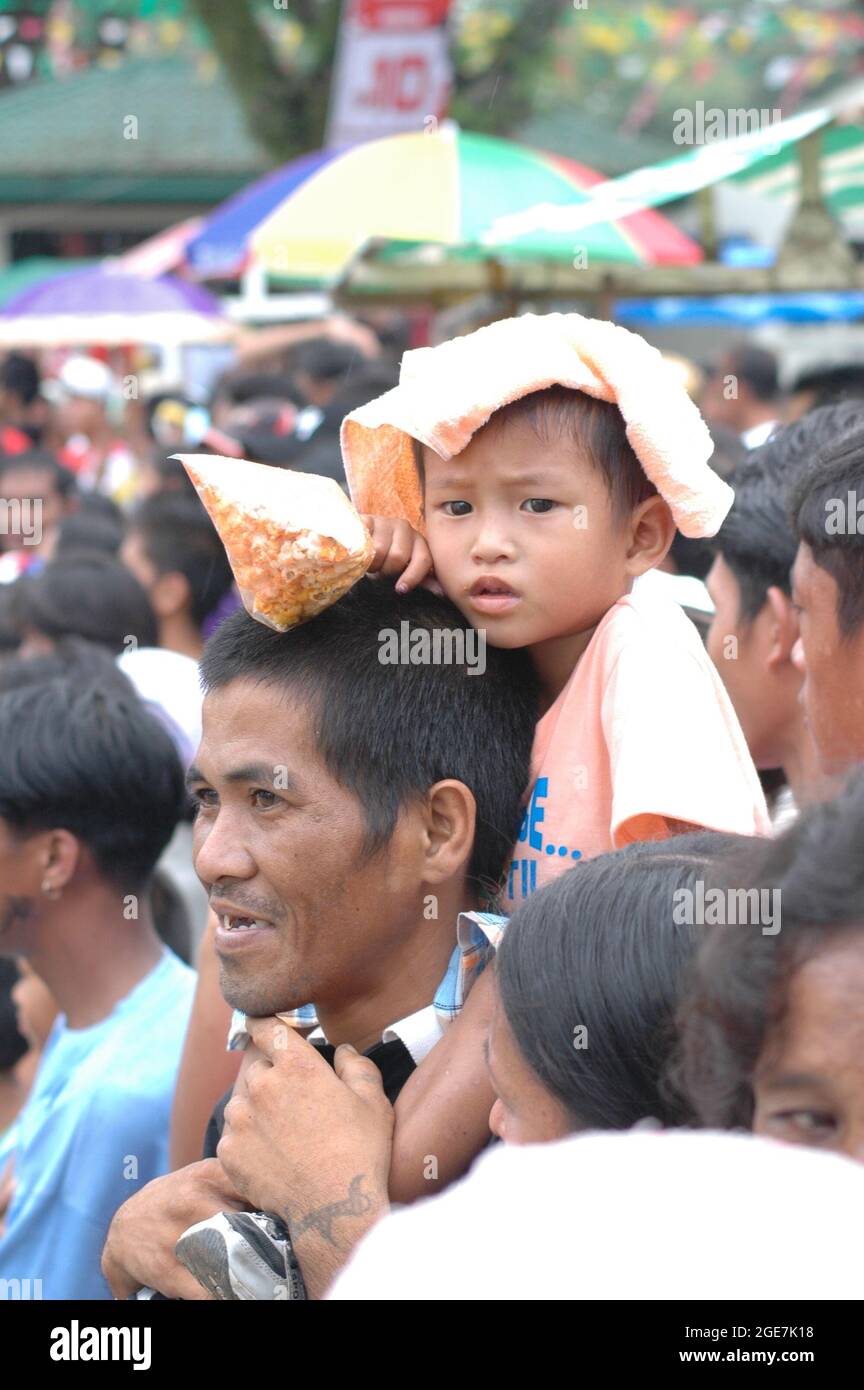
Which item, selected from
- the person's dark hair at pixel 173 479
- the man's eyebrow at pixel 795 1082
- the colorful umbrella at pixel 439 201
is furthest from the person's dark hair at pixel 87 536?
the man's eyebrow at pixel 795 1082

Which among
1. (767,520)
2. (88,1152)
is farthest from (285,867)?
(767,520)

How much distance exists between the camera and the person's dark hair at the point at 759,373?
29.4 feet

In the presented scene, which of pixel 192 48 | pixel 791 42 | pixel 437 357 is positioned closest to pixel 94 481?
pixel 437 357

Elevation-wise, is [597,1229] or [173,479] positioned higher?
[173,479]

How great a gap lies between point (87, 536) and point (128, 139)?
14.5m

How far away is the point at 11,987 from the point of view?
4254 millimetres

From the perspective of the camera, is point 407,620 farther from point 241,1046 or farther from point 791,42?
point 791,42

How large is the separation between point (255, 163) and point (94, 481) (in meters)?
11.7

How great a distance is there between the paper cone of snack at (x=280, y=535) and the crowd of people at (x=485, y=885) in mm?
121

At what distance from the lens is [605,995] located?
61.2 inches

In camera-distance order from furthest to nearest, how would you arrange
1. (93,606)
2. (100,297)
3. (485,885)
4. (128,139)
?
(128,139)
(100,297)
(93,606)
(485,885)

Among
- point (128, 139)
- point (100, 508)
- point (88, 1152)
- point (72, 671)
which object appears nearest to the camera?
point (88, 1152)

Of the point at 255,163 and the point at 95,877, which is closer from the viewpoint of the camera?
the point at 95,877

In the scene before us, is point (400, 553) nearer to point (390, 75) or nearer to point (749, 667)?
point (749, 667)
